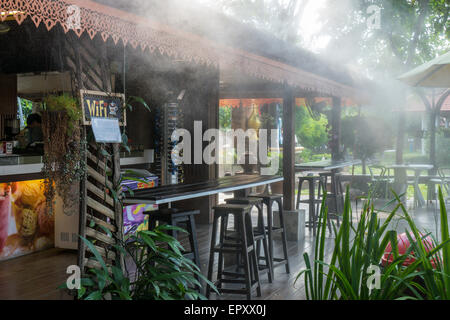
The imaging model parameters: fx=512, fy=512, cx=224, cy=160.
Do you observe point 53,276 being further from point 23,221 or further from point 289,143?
point 289,143

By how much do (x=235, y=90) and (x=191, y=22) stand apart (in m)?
5.31

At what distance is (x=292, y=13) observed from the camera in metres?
13.2

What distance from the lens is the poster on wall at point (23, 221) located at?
16.9 feet

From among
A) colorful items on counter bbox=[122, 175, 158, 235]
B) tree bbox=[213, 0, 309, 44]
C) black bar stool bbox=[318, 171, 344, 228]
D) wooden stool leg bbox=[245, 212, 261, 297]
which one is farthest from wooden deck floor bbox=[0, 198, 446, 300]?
tree bbox=[213, 0, 309, 44]

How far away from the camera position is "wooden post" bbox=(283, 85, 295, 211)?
6.51m

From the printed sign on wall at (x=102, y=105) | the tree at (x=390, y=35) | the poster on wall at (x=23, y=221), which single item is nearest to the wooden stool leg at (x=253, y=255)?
the printed sign on wall at (x=102, y=105)

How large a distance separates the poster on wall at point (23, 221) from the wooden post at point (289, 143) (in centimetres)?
290

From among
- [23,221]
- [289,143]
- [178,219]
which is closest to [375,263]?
[178,219]

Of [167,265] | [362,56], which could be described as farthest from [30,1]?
[362,56]

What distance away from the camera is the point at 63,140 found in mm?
2896

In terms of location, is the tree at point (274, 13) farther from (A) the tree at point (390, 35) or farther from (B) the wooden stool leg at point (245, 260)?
(B) the wooden stool leg at point (245, 260)

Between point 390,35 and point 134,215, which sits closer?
point 134,215

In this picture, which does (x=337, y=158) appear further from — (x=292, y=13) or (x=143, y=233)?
(x=143, y=233)

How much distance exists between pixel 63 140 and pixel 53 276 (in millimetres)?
2245
